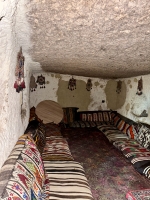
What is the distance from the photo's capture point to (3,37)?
4.78 feet

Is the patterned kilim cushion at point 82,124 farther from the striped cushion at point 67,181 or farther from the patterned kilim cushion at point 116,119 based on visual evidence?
the striped cushion at point 67,181

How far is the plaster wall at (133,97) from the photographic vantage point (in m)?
4.02

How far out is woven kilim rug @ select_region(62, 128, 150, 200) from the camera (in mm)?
2287

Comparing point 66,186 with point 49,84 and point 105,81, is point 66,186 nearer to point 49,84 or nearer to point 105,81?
point 49,84

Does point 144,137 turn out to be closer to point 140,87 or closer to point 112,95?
point 140,87

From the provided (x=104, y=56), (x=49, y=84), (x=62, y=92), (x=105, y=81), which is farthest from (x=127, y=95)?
(x=104, y=56)

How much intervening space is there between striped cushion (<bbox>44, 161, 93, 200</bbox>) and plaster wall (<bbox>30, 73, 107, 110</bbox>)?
274cm

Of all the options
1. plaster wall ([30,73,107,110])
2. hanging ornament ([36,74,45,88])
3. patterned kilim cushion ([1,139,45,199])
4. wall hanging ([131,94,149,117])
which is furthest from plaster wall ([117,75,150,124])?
patterned kilim cushion ([1,139,45,199])

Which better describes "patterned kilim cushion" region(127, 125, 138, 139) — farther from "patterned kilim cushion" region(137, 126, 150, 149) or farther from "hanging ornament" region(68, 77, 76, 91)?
"hanging ornament" region(68, 77, 76, 91)

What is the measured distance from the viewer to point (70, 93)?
536 cm

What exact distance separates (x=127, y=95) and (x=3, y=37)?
4.05 meters

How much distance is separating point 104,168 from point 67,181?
842 millimetres

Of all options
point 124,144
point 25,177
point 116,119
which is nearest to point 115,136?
point 124,144

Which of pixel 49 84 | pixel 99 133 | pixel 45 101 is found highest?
pixel 49 84
